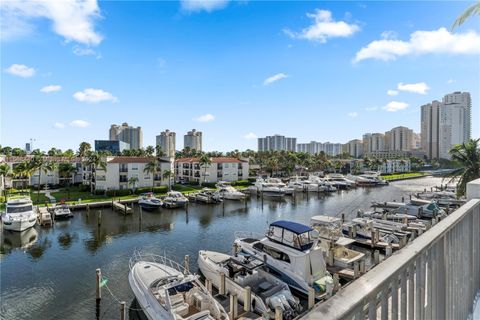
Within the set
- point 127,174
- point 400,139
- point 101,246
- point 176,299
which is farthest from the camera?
point 400,139

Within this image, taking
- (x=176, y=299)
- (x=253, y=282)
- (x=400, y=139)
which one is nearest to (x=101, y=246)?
Answer: (x=176, y=299)

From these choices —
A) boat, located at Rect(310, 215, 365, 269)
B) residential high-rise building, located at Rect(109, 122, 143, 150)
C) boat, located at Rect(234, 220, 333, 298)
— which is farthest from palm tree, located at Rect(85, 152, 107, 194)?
residential high-rise building, located at Rect(109, 122, 143, 150)

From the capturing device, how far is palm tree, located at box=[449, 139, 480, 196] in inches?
821

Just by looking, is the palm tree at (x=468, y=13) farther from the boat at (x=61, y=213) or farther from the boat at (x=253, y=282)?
the boat at (x=61, y=213)

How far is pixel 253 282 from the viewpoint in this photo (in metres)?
16.0

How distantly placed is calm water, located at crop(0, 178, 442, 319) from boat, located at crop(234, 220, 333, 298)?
6460 millimetres

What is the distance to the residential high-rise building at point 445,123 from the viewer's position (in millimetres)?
149000

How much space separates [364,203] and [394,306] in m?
51.4

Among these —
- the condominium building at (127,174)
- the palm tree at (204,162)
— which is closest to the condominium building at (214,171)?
the palm tree at (204,162)

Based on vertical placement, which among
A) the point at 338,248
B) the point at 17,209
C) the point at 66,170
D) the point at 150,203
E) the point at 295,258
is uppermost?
the point at 66,170

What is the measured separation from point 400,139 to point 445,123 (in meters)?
33.3

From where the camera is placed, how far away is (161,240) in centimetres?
2875

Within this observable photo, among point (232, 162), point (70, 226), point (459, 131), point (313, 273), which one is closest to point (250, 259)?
point (313, 273)

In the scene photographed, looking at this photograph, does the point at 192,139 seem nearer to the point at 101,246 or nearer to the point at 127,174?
the point at 127,174
